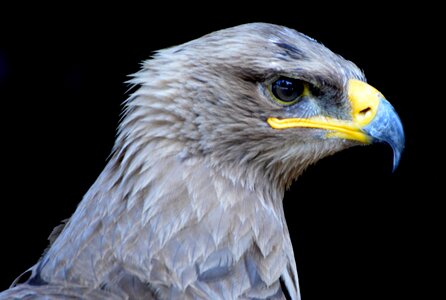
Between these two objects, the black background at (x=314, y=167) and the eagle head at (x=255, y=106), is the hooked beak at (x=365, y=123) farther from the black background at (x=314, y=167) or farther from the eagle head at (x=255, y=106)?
the black background at (x=314, y=167)

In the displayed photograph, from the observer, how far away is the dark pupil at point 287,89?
296cm

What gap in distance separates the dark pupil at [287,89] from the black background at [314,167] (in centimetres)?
208

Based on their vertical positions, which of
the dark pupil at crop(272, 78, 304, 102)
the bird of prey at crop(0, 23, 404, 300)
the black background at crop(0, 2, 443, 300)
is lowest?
the black background at crop(0, 2, 443, 300)

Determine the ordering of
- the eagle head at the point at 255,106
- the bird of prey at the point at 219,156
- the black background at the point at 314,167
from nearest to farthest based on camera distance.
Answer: the bird of prey at the point at 219,156 → the eagle head at the point at 255,106 → the black background at the point at 314,167

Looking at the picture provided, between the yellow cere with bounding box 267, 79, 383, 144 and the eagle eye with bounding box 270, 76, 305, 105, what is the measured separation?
7 cm

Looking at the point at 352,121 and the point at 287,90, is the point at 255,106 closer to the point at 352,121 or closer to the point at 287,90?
the point at 287,90

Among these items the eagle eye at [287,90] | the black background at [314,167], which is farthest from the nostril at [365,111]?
the black background at [314,167]

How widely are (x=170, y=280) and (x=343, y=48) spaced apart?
2.88 meters

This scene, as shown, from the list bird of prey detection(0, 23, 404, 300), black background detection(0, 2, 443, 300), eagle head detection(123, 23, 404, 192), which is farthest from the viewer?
black background detection(0, 2, 443, 300)

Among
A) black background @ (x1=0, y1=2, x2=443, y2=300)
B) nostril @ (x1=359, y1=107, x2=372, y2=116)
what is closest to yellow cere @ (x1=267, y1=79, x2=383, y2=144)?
nostril @ (x1=359, y1=107, x2=372, y2=116)

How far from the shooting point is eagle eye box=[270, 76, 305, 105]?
2.96 meters

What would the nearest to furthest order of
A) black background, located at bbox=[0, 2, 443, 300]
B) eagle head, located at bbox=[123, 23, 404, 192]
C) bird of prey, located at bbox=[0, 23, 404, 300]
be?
bird of prey, located at bbox=[0, 23, 404, 300], eagle head, located at bbox=[123, 23, 404, 192], black background, located at bbox=[0, 2, 443, 300]

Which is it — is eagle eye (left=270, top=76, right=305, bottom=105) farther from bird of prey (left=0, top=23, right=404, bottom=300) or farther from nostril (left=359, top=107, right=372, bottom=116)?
nostril (left=359, top=107, right=372, bottom=116)

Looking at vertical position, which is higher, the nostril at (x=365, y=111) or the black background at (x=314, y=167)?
the nostril at (x=365, y=111)
